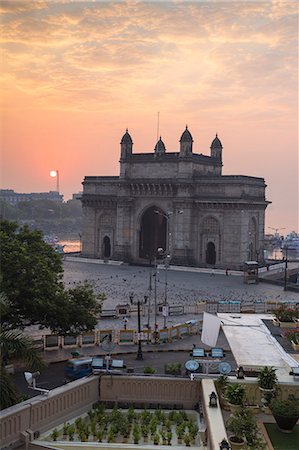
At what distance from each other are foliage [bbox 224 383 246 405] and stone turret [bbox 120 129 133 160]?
53.8 metres

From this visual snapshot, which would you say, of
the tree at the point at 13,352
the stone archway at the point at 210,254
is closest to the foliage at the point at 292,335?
the tree at the point at 13,352

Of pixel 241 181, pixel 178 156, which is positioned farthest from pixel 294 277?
pixel 178 156

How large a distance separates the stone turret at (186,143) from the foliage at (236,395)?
4901 cm

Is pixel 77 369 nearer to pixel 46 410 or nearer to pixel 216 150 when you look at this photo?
pixel 46 410

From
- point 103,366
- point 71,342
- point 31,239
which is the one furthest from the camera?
point 71,342

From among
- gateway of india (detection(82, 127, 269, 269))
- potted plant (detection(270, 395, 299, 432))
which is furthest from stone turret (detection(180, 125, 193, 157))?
potted plant (detection(270, 395, 299, 432))

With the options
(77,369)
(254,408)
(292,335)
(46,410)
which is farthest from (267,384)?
(77,369)

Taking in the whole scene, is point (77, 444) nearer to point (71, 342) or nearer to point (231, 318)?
point (231, 318)

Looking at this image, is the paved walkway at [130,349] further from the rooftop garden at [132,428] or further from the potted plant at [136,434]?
the potted plant at [136,434]

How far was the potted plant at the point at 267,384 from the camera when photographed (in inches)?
622

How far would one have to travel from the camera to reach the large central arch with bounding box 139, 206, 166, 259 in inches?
2634

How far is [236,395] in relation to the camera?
15.3m

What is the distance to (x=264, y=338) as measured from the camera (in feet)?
66.5

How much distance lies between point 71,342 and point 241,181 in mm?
35279
